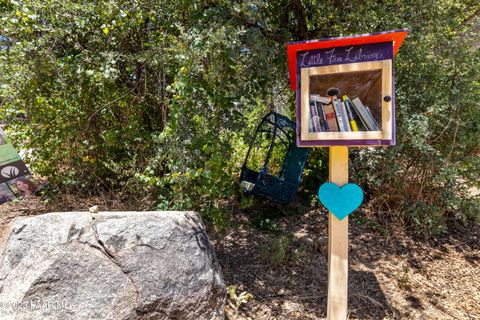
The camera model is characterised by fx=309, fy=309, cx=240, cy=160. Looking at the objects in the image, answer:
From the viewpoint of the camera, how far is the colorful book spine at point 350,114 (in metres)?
1.84

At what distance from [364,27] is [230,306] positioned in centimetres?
267

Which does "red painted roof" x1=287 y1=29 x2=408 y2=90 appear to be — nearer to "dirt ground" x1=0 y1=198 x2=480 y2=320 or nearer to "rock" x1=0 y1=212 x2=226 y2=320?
"rock" x1=0 y1=212 x2=226 y2=320

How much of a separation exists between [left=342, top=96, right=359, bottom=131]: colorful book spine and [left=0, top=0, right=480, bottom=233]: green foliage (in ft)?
3.02

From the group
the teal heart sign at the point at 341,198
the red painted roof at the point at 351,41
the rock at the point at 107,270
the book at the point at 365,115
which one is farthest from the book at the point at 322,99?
the rock at the point at 107,270

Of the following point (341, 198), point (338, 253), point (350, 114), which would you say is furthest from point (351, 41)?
point (338, 253)

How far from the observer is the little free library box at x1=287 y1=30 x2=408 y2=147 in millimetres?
1753

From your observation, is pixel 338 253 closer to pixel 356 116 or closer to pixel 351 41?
pixel 356 116

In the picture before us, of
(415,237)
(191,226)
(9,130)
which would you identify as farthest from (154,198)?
(415,237)

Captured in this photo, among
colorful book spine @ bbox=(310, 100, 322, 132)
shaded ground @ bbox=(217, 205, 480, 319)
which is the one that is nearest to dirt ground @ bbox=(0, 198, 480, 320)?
shaded ground @ bbox=(217, 205, 480, 319)

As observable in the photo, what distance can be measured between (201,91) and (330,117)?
103cm

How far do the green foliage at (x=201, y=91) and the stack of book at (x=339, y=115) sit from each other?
0.81m

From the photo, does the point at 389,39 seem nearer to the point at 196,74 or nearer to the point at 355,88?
the point at 355,88

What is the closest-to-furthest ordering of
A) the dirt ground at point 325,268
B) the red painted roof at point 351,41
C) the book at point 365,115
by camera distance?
the red painted roof at point 351,41
the book at point 365,115
the dirt ground at point 325,268

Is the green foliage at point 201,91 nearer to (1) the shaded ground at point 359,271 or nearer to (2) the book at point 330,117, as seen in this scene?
(1) the shaded ground at point 359,271
